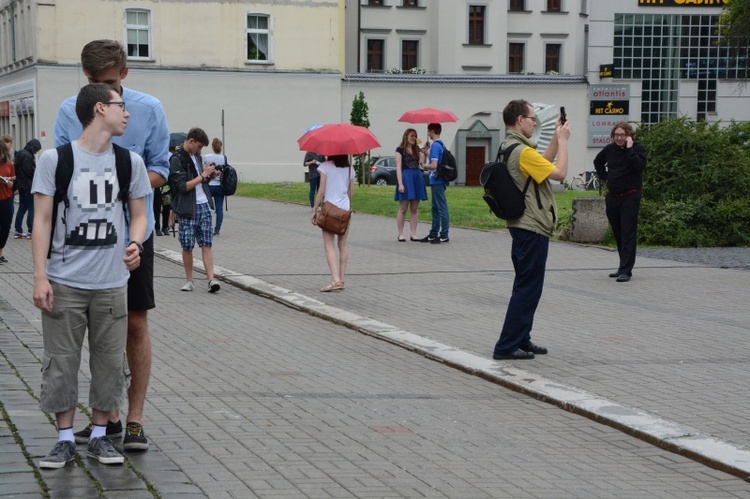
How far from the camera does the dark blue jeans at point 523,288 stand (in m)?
8.76

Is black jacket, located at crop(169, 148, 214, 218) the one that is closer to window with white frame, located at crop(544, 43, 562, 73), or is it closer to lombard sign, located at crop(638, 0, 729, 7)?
lombard sign, located at crop(638, 0, 729, 7)

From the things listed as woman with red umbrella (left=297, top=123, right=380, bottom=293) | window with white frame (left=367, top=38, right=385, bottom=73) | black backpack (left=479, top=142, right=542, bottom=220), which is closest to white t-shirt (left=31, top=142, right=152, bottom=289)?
black backpack (left=479, top=142, right=542, bottom=220)

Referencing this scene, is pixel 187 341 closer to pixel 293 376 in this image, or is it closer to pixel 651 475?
pixel 293 376

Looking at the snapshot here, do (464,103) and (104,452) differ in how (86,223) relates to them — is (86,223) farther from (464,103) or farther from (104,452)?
(464,103)

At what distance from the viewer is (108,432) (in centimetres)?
600

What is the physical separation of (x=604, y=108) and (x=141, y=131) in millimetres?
56834

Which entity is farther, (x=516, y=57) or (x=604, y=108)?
(x=516, y=57)

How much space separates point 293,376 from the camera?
26.9 ft

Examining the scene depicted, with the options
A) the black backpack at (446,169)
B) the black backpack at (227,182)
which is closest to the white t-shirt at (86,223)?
the black backpack at (227,182)

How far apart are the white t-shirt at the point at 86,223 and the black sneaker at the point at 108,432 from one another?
0.87 metres

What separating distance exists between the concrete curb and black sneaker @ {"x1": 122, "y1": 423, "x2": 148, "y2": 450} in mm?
2656

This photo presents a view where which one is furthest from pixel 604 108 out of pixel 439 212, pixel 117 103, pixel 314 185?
pixel 117 103

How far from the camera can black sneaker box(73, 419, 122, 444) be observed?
5.93 m

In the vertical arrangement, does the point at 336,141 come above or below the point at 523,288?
above
